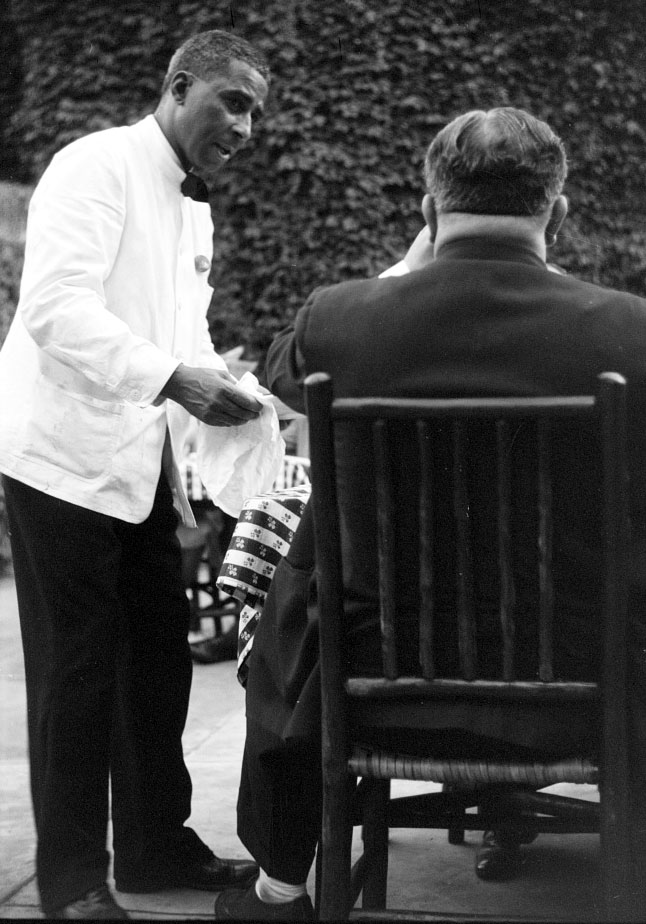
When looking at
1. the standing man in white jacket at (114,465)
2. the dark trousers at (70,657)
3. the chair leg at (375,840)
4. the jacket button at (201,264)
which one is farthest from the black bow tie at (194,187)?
the chair leg at (375,840)

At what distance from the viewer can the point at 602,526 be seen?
5.08 ft

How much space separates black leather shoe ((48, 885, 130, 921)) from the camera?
216cm

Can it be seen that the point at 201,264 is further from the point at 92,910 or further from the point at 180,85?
the point at 92,910

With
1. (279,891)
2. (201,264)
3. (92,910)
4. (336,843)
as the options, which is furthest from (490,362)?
(92,910)

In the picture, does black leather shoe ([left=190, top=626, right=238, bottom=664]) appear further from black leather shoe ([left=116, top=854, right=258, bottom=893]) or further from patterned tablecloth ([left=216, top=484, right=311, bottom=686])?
patterned tablecloth ([left=216, top=484, right=311, bottom=686])

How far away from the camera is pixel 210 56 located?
2.40 meters

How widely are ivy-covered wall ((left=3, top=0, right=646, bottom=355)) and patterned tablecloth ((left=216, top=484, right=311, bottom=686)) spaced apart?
6.58m

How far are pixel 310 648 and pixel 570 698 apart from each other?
405 millimetres

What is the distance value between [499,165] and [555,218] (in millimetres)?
171

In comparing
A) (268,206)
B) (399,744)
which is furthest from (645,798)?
(268,206)

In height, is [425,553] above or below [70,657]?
above

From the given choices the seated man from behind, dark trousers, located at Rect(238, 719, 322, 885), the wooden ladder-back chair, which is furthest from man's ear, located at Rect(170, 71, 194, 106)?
dark trousers, located at Rect(238, 719, 322, 885)

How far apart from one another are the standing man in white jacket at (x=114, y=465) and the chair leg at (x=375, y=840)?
530 millimetres

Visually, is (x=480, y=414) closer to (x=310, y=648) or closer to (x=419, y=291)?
(x=419, y=291)
